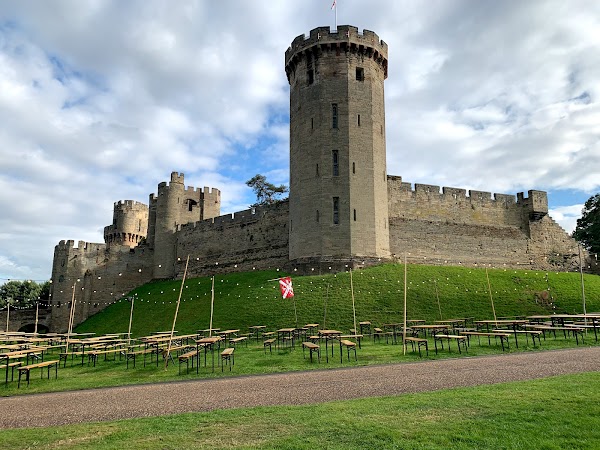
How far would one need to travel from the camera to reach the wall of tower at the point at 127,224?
54.2m

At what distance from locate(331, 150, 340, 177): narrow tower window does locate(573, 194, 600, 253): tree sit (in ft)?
92.7

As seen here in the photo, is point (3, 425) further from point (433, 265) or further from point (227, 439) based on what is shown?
point (433, 265)

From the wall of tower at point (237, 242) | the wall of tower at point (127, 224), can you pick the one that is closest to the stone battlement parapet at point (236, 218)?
the wall of tower at point (237, 242)

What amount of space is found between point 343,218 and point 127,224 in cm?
3271

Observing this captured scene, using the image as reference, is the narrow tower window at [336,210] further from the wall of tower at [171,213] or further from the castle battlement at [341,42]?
the wall of tower at [171,213]

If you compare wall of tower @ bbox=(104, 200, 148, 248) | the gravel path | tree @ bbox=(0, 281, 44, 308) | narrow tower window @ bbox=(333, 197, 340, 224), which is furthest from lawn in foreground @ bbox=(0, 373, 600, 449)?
tree @ bbox=(0, 281, 44, 308)

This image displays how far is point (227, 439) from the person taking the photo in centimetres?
680

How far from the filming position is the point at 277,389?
1096cm

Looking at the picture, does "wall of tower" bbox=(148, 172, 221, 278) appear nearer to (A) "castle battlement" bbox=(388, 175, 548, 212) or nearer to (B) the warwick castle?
(B) the warwick castle

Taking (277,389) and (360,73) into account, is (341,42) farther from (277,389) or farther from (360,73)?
(277,389)

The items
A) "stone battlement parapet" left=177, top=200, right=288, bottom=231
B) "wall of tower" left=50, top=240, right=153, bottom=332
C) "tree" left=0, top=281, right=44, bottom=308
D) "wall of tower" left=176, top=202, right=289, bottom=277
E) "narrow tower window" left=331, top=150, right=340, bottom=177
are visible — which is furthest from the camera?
"tree" left=0, top=281, right=44, bottom=308

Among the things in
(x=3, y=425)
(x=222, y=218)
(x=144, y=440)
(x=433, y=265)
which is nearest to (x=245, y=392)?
(x=144, y=440)

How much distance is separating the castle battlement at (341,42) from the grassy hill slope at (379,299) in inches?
630

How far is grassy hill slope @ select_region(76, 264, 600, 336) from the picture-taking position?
83.8 ft
